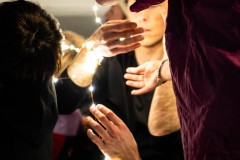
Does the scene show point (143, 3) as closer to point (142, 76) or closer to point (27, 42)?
point (27, 42)

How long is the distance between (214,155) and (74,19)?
7.11 ft

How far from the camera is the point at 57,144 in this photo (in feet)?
5.97

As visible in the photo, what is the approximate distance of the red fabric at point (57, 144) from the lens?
5.94 ft

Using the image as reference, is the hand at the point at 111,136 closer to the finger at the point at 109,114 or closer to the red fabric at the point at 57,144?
the finger at the point at 109,114

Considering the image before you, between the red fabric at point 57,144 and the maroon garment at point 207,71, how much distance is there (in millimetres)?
1204

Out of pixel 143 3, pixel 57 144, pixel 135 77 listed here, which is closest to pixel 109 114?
Answer: pixel 135 77

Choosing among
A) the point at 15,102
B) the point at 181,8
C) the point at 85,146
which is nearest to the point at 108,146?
the point at 15,102

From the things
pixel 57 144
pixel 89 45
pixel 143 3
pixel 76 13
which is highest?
pixel 143 3

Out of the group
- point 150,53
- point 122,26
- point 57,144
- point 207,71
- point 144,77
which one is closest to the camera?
point 207,71

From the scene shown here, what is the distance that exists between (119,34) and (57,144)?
1.00m

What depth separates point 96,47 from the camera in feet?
3.87

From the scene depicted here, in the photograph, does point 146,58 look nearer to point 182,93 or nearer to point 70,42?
point 70,42

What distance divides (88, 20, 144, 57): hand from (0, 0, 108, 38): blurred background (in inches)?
45.8

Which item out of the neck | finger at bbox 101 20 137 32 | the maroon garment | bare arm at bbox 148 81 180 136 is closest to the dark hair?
finger at bbox 101 20 137 32
